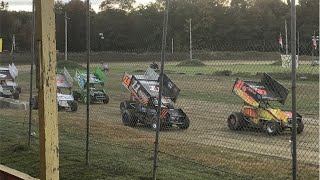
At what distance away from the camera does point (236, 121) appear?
606 inches

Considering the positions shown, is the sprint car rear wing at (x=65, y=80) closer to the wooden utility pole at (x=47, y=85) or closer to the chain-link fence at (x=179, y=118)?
the chain-link fence at (x=179, y=118)

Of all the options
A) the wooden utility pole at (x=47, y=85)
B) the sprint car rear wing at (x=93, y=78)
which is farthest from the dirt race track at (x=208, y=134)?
the wooden utility pole at (x=47, y=85)

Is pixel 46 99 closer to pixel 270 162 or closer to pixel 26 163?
pixel 26 163

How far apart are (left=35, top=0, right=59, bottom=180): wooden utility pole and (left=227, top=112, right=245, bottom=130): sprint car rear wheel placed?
11.2m

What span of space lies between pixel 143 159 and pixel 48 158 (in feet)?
13.3

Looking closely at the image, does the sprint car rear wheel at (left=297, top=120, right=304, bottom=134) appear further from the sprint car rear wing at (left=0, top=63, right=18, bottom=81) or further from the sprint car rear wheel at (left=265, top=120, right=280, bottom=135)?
the sprint car rear wing at (left=0, top=63, right=18, bottom=81)

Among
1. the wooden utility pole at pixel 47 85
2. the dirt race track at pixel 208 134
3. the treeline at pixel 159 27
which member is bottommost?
the dirt race track at pixel 208 134

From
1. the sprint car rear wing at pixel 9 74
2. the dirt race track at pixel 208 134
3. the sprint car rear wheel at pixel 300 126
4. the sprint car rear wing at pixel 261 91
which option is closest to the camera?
the dirt race track at pixel 208 134

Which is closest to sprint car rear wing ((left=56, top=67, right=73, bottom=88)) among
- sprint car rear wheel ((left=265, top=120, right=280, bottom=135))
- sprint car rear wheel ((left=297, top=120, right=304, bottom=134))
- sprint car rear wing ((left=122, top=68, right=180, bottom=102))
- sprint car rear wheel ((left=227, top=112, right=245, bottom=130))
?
sprint car rear wing ((left=122, top=68, right=180, bottom=102))

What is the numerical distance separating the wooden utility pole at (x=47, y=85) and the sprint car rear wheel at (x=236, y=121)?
36.7ft

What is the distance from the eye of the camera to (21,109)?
20.0 meters

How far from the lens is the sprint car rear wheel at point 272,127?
14.2 m

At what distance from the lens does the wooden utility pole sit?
14.7 ft

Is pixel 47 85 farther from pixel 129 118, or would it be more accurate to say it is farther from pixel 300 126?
pixel 129 118
